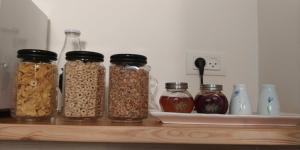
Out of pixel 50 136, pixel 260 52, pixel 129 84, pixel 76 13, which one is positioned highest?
pixel 76 13

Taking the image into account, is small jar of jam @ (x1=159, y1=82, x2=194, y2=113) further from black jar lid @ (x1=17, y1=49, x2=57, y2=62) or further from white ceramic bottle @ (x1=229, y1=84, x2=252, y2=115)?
black jar lid @ (x1=17, y1=49, x2=57, y2=62)

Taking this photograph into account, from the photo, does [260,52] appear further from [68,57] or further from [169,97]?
[68,57]

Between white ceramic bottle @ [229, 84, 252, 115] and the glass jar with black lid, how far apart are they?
22 cm

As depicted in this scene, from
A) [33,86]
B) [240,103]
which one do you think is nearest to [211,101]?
[240,103]

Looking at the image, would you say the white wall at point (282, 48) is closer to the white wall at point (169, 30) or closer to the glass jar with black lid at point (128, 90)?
the white wall at point (169, 30)

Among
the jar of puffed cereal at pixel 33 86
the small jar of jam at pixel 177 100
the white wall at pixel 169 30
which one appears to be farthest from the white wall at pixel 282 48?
the jar of puffed cereal at pixel 33 86

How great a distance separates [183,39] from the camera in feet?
3.34

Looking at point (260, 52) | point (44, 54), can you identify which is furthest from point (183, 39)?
point (44, 54)

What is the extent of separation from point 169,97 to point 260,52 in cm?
48

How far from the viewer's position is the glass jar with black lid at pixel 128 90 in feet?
2.15

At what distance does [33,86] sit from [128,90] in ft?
0.67

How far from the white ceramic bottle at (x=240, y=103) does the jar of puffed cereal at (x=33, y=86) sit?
0.44 meters

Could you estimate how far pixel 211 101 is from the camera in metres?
0.71

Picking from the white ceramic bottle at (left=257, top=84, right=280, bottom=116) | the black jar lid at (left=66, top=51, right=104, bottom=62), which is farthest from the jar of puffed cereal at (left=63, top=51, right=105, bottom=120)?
the white ceramic bottle at (left=257, top=84, right=280, bottom=116)
